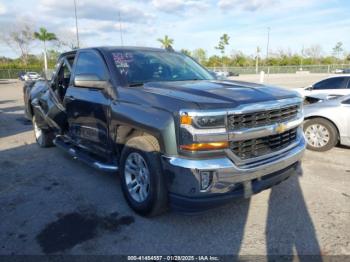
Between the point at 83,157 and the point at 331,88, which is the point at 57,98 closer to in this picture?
the point at 83,157

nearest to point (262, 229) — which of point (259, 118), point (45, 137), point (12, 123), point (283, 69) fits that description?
point (259, 118)

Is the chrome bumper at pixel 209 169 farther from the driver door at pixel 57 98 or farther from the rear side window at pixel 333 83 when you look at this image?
the rear side window at pixel 333 83

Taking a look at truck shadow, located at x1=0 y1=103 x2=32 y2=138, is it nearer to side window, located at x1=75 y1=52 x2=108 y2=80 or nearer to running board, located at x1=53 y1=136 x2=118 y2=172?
running board, located at x1=53 y1=136 x2=118 y2=172

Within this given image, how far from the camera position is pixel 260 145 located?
3.12m

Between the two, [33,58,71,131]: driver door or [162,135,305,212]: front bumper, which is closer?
[162,135,305,212]: front bumper

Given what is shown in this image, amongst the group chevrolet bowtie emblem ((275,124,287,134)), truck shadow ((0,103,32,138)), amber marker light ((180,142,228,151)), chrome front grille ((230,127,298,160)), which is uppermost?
chevrolet bowtie emblem ((275,124,287,134))

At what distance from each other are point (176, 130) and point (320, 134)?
4.54 metres

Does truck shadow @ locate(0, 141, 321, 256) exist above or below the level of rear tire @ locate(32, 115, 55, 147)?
below

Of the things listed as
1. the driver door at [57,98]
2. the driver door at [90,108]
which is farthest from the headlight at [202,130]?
the driver door at [57,98]

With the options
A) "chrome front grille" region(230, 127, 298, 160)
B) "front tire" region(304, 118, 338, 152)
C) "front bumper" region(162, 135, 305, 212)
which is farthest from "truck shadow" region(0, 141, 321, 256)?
"front tire" region(304, 118, 338, 152)

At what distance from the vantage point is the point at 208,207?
2.85 metres

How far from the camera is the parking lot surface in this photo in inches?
116

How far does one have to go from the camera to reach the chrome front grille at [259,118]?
2.83 m

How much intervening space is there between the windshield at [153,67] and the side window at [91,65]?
21cm
